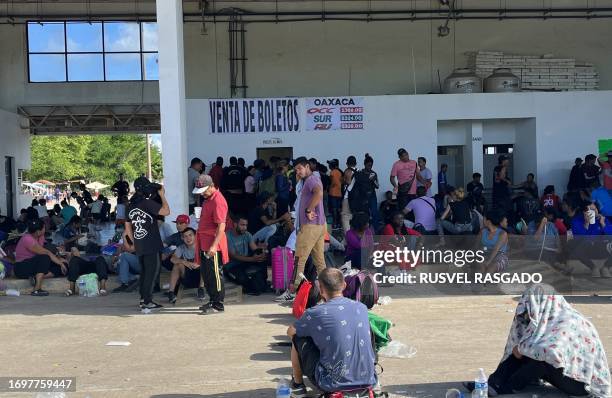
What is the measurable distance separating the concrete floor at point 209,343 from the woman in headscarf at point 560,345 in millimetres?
376

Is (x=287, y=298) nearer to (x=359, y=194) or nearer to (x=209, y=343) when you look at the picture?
(x=209, y=343)

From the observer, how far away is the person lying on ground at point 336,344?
15.5 ft

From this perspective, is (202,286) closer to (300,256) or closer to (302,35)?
(300,256)

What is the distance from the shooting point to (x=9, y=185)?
2130 centimetres

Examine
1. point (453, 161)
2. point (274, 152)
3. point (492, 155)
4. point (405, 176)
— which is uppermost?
Answer: point (274, 152)

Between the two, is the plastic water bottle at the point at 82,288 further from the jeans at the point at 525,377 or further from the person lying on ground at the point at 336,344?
the jeans at the point at 525,377

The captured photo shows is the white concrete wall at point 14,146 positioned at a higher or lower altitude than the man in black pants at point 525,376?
higher

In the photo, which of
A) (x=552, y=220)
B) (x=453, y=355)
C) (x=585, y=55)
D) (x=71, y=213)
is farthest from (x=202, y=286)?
(x=585, y=55)

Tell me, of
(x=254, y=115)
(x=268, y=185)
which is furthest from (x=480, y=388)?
(x=254, y=115)

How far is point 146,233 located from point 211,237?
0.89m

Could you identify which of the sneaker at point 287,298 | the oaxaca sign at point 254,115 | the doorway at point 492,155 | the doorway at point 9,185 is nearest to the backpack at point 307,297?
the sneaker at point 287,298

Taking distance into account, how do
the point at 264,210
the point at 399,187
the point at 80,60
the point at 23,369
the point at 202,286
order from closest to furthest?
the point at 23,369
the point at 202,286
the point at 264,210
the point at 399,187
the point at 80,60

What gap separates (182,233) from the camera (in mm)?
9930

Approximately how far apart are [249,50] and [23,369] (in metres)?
14.5
